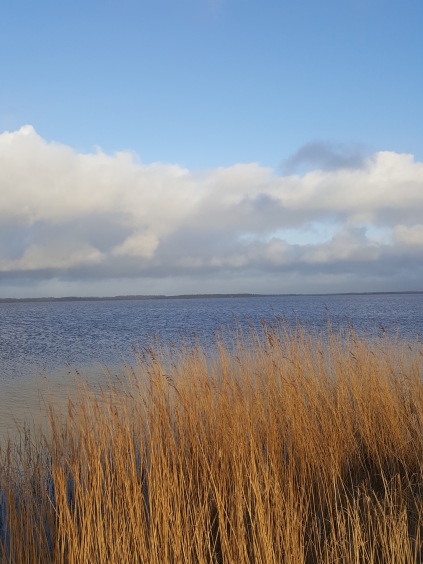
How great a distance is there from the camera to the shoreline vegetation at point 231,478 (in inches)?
106

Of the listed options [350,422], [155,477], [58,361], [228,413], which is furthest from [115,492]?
[58,361]

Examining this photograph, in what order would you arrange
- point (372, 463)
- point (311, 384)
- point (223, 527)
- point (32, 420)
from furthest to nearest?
1. point (32, 420)
2. point (311, 384)
3. point (372, 463)
4. point (223, 527)

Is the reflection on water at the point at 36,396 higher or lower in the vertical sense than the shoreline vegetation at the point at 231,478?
lower

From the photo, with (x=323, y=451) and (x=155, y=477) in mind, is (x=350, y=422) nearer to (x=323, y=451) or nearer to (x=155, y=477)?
(x=323, y=451)

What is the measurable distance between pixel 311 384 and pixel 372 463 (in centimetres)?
90

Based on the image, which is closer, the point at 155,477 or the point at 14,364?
the point at 155,477

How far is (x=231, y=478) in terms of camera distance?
3514 millimetres

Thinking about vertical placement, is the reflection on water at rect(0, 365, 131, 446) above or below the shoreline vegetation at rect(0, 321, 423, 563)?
below

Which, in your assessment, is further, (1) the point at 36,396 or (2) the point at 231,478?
(1) the point at 36,396

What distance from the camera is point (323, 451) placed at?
13.4ft

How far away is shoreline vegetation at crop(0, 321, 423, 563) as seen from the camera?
2.69m

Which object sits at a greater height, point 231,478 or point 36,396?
point 231,478

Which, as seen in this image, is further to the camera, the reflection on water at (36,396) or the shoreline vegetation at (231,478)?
the reflection on water at (36,396)

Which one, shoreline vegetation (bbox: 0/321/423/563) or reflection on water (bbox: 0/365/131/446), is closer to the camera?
shoreline vegetation (bbox: 0/321/423/563)
